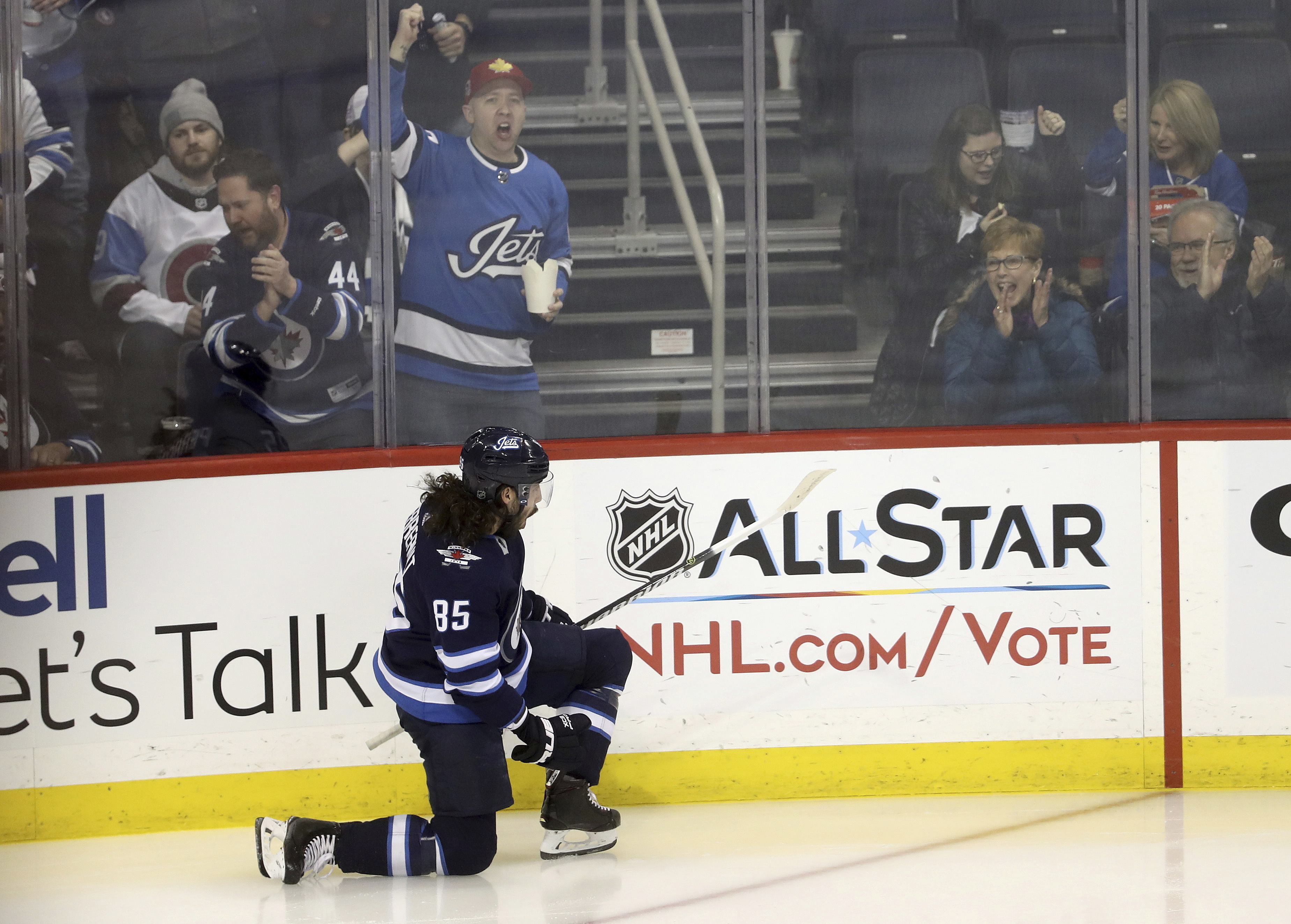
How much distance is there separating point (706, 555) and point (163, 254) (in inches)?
60.0

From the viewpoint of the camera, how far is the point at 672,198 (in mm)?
3588

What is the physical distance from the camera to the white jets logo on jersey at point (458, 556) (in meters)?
2.90

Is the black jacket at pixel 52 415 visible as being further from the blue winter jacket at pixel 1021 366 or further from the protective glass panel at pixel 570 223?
the blue winter jacket at pixel 1021 366

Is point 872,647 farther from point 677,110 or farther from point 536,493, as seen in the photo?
point 677,110

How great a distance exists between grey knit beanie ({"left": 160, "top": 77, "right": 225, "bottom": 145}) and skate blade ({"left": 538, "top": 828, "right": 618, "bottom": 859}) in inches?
75.2

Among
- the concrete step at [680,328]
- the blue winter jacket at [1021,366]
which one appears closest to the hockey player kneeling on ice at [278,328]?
the concrete step at [680,328]

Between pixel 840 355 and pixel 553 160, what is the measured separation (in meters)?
0.87

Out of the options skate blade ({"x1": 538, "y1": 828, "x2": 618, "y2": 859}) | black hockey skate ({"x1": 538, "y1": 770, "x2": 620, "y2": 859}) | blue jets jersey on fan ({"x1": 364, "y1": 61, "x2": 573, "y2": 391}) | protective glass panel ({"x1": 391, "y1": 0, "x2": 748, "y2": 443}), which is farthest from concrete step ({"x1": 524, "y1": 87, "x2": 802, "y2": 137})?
skate blade ({"x1": 538, "y1": 828, "x2": 618, "y2": 859})

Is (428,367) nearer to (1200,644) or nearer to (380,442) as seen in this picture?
(380,442)

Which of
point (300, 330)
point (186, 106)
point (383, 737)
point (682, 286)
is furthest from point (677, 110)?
point (383, 737)

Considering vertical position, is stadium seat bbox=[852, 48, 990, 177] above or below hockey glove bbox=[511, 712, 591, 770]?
above

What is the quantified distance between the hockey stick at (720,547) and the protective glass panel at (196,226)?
75cm

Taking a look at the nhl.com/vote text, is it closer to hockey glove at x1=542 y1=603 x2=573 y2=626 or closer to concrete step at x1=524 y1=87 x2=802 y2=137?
hockey glove at x1=542 y1=603 x2=573 y2=626

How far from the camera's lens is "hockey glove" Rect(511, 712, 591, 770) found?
3072 millimetres
